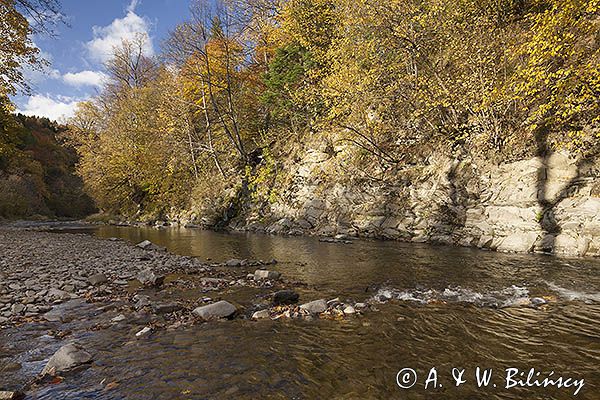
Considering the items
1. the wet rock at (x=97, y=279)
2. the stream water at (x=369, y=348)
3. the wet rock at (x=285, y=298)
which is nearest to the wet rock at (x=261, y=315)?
the stream water at (x=369, y=348)

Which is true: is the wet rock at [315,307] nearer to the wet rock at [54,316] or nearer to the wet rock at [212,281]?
the wet rock at [212,281]

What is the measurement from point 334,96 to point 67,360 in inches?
757

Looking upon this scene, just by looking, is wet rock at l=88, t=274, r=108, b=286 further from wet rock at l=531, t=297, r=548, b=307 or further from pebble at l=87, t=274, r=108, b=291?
wet rock at l=531, t=297, r=548, b=307

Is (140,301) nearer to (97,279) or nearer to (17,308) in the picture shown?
(17,308)

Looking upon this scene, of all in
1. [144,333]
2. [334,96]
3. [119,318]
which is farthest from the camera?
[334,96]

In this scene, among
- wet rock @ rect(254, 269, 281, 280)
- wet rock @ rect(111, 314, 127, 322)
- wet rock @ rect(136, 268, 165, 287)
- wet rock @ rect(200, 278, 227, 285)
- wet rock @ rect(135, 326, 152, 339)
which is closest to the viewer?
wet rock @ rect(135, 326, 152, 339)

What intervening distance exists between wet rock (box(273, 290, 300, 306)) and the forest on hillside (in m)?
10.4

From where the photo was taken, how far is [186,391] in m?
4.07

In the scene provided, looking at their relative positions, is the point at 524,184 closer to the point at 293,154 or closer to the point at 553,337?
the point at 553,337

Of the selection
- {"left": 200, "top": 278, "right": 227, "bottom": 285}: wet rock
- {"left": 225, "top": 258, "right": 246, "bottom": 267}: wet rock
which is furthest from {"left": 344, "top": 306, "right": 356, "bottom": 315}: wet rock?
{"left": 225, "top": 258, "right": 246, "bottom": 267}: wet rock

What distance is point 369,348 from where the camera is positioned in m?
5.22

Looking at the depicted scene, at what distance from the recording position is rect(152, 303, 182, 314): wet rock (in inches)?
272

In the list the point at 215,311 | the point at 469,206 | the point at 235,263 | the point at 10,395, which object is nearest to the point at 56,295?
the point at 215,311

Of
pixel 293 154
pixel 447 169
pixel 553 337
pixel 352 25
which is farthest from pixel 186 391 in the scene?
pixel 293 154
